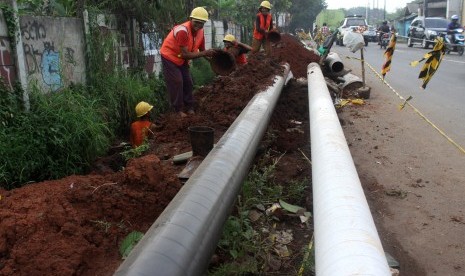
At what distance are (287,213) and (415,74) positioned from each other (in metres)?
10.4

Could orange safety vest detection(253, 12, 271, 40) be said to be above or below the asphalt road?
above

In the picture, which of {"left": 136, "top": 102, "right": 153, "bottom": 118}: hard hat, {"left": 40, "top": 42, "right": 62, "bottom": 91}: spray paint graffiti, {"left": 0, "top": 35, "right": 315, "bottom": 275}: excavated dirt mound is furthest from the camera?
{"left": 136, "top": 102, "right": 153, "bottom": 118}: hard hat

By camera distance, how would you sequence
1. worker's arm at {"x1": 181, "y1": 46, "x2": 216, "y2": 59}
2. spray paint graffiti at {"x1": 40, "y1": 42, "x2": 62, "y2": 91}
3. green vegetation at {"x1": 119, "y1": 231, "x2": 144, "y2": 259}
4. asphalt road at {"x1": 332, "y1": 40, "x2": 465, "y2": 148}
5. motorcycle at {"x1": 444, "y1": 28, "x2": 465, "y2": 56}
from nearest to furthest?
green vegetation at {"x1": 119, "y1": 231, "x2": 144, "y2": 259}
spray paint graffiti at {"x1": 40, "y1": 42, "x2": 62, "y2": 91}
worker's arm at {"x1": 181, "y1": 46, "x2": 216, "y2": 59}
asphalt road at {"x1": 332, "y1": 40, "x2": 465, "y2": 148}
motorcycle at {"x1": 444, "y1": 28, "x2": 465, "y2": 56}

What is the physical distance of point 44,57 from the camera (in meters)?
5.58

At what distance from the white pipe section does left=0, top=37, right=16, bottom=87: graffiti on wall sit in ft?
10.5

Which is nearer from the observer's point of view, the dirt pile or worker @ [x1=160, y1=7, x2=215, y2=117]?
worker @ [x1=160, y1=7, x2=215, y2=117]

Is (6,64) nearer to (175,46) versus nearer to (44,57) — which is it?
(44,57)

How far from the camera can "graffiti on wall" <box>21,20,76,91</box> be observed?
5.25 m

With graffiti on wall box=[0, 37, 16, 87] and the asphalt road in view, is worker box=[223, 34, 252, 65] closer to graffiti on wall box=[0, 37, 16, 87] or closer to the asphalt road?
the asphalt road

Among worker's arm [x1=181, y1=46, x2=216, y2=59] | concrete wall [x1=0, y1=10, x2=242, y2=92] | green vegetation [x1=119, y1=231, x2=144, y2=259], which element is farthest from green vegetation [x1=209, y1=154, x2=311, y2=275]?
concrete wall [x1=0, y1=10, x2=242, y2=92]

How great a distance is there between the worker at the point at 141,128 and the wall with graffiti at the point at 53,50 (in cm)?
95

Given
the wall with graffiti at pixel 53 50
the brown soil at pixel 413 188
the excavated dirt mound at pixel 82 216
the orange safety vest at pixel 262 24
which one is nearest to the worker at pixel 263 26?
the orange safety vest at pixel 262 24

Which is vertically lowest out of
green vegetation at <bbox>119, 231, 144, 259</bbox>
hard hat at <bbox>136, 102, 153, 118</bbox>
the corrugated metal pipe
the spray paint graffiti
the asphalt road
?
the asphalt road

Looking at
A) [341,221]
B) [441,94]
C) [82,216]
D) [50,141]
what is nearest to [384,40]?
[441,94]
